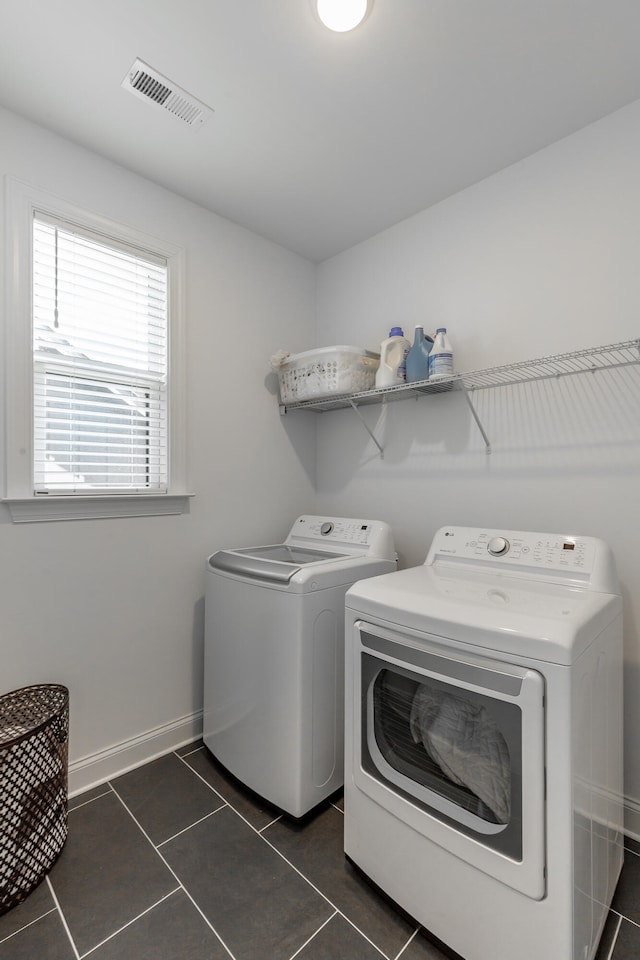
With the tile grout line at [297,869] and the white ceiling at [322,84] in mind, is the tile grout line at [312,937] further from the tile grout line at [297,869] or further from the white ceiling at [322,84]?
the white ceiling at [322,84]

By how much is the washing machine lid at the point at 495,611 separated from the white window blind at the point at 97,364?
1.15 metres

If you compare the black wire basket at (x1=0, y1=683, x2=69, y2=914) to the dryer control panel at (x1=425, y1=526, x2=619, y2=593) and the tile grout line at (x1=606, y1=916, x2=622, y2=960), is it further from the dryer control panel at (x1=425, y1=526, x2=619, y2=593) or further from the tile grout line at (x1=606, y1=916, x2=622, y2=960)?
the tile grout line at (x1=606, y1=916, x2=622, y2=960)

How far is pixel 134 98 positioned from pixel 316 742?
7.55ft

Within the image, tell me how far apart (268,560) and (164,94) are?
167cm

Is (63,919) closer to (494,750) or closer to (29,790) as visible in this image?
(29,790)

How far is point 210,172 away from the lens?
1901 millimetres

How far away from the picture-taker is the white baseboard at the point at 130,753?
172cm

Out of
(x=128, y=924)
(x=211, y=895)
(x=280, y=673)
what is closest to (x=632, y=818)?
(x=280, y=673)

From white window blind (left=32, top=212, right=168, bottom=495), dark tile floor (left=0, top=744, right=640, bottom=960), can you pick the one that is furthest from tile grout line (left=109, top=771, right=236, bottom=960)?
white window blind (left=32, top=212, right=168, bottom=495)

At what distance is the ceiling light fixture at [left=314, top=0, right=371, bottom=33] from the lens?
1.20m

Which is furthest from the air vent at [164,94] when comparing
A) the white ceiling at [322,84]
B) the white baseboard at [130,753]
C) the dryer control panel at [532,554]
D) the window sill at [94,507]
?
the white baseboard at [130,753]

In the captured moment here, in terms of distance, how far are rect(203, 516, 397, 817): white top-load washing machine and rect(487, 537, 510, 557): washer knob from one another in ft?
1.58

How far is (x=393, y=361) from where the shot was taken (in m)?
2.00

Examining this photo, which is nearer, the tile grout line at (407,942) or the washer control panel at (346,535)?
the tile grout line at (407,942)
